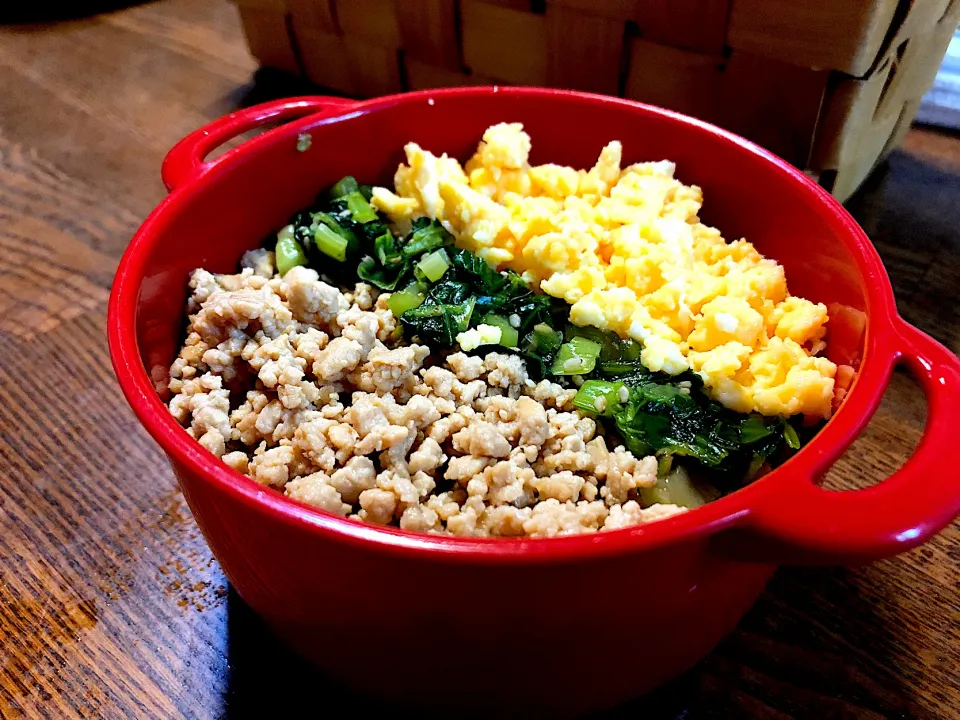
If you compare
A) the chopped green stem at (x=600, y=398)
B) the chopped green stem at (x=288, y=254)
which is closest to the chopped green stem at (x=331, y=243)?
the chopped green stem at (x=288, y=254)

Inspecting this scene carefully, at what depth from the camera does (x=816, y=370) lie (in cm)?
95

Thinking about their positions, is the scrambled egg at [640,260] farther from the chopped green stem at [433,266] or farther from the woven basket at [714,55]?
the woven basket at [714,55]

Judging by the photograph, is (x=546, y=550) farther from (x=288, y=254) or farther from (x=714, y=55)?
(x=714, y=55)

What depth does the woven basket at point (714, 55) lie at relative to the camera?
121 centimetres

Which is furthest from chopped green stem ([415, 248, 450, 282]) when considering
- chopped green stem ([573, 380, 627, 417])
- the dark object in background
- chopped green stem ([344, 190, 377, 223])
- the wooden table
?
the dark object in background

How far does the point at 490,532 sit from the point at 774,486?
301mm

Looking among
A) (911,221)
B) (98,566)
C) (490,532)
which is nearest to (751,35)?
(911,221)

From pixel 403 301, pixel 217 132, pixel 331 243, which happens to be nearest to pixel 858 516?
pixel 403 301

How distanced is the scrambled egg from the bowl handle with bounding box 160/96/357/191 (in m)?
0.18

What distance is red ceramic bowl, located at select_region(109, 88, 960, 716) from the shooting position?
64 centimetres

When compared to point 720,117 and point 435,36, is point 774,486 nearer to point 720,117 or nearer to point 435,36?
point 720,117

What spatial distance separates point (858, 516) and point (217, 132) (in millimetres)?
1034

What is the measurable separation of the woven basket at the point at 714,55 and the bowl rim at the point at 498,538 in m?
0.30

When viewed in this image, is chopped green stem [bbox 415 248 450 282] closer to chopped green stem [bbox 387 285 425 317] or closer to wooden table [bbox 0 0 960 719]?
chopped green stem [bbox 387 285 425 317]
